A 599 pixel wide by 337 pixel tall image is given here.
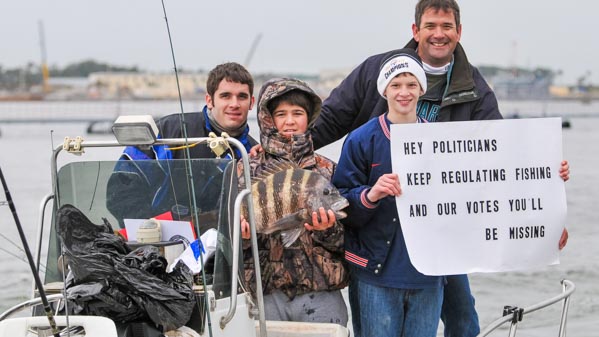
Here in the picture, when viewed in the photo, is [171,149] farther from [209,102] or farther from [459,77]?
[459,77]

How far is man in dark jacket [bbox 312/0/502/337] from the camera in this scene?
210 inches

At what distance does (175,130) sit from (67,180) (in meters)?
0.97

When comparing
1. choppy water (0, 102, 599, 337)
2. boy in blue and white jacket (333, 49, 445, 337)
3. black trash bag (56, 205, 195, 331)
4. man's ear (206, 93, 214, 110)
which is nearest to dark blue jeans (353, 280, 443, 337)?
boy in blue and white jacket (333, 49, 445, 337)

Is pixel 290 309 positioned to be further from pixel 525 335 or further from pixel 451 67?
pixel 525 335

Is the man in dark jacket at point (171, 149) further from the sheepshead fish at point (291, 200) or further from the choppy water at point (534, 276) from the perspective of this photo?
the choppy water at point (534, 276)

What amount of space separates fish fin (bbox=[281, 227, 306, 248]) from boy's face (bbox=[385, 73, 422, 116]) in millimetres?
752

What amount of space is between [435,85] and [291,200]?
1296 millimetres

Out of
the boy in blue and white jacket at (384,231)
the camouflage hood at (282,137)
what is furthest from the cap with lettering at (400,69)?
the camouflage hood at (282,137)

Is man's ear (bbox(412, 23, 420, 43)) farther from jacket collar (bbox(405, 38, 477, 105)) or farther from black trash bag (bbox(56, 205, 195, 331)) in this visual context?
black trash bag (bbox(56, 205, 195, 331))

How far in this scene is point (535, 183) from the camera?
4797 mm

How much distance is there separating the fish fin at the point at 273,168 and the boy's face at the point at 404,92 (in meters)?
0.58

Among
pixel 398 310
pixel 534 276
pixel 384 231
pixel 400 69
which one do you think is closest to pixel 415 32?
pixel 400 69

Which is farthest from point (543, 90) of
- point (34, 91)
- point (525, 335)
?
point (525, 335)

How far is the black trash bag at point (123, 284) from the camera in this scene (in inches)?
155
